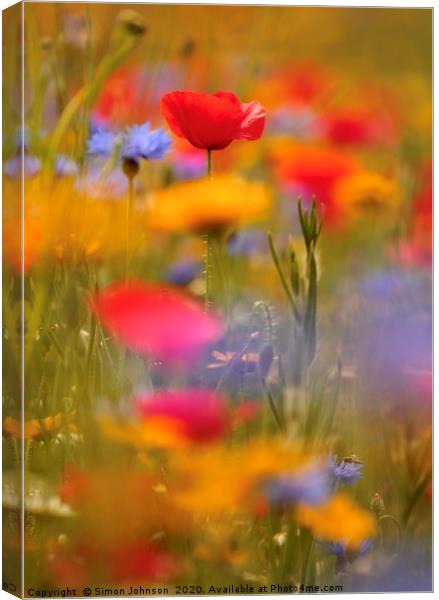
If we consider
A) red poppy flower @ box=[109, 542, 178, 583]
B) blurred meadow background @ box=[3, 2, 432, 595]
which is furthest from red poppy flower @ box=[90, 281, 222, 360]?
red poppy flower @ box=[109, 542, 178, 583]

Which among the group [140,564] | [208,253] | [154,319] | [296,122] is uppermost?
[296,122]

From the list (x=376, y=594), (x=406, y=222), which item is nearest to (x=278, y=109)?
(x=406, y=222)

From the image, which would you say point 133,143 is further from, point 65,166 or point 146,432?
point 146,432

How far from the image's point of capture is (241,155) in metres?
2.72

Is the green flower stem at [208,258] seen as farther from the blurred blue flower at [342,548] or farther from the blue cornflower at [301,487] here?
the blurred blue flower at [342,548]

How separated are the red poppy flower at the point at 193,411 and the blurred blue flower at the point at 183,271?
185mm

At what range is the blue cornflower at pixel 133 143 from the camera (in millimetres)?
2717

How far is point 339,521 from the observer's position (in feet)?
9.04

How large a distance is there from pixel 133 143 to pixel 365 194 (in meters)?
0.41

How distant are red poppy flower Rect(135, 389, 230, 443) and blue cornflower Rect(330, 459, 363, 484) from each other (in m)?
0.20

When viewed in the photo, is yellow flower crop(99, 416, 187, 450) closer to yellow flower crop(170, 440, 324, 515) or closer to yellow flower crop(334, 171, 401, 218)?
yellow flower crop(170, 440, 324, 515)

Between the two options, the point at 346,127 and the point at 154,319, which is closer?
the point at 154,319

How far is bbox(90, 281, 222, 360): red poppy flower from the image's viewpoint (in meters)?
2.67

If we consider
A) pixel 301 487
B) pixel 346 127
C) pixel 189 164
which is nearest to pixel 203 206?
pixel 189 164
